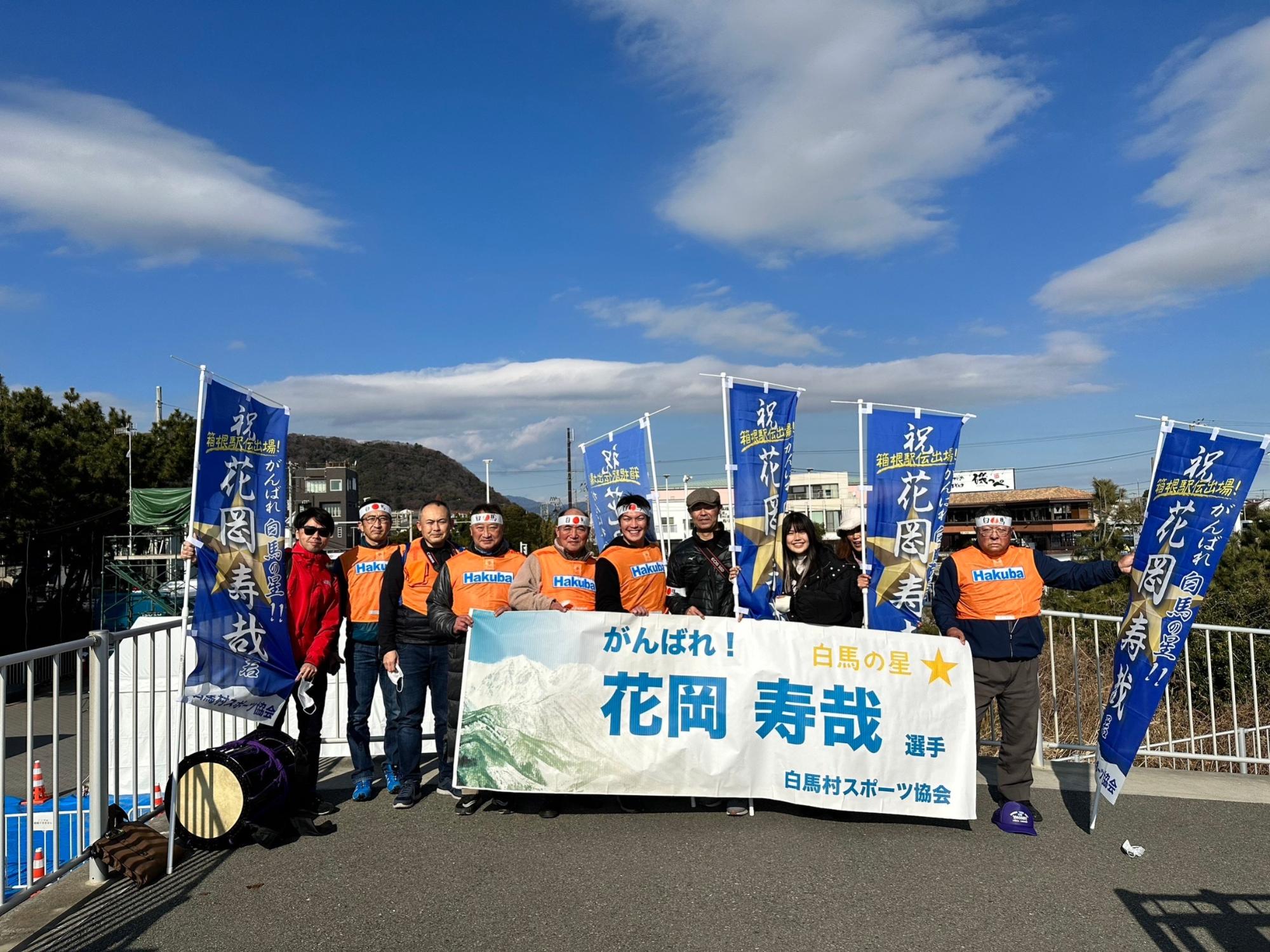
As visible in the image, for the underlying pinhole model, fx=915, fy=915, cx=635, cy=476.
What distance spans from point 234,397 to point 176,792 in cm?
221

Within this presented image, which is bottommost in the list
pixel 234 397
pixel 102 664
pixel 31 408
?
pixel 102 664

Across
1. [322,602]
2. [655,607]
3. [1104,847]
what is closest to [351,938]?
[322,602]

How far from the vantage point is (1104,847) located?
4.97 metres

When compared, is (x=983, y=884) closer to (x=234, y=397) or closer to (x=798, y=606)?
(x=798, y=606)

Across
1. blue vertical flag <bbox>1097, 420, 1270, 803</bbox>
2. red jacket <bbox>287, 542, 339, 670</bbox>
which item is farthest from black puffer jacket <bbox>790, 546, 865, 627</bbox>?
red jacket <bbox>287, 542, 339, 670</bbox>

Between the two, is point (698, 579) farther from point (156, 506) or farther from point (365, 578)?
point (156, 506)

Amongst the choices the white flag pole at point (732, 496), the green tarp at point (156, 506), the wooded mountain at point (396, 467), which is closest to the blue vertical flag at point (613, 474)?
the white flag pole at point (732, 496)

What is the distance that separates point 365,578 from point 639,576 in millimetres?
1854

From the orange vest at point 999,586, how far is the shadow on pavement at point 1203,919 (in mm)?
1699

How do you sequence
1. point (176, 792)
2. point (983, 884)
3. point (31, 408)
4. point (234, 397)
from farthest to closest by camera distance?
point (31, 408) → point (234, 397) → point (176, 792) → point (983, 884)

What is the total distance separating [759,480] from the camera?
21.4 ft

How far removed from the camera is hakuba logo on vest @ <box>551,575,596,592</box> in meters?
5.79

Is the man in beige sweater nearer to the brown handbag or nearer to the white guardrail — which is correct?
the white guardrail

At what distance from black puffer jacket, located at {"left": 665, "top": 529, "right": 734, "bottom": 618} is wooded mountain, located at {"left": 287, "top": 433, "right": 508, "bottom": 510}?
471ft
